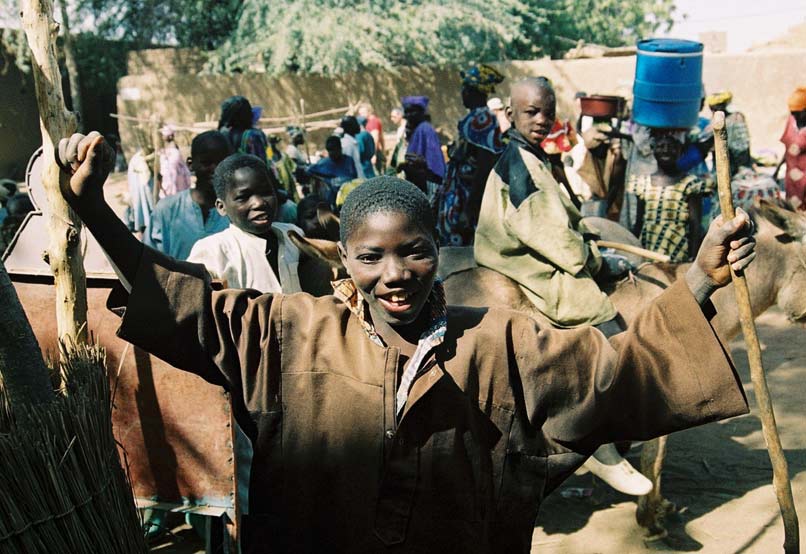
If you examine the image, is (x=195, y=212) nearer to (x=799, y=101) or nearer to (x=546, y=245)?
(x=546, y=245)

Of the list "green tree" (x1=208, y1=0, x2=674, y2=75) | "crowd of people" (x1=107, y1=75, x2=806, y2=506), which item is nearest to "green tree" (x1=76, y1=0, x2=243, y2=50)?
"green tree" (x1=208, y1=0, x2=674, y2=75)

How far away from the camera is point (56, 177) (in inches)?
118

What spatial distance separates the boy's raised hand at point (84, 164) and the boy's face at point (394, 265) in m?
0.62

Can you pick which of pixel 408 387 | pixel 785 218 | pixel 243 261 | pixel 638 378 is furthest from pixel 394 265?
pixel 785 218

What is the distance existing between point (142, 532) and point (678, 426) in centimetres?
176

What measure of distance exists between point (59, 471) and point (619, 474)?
2828 mm

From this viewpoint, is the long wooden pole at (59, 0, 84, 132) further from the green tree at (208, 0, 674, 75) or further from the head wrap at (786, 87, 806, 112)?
the head wrap at (786, 87, 806, 112)

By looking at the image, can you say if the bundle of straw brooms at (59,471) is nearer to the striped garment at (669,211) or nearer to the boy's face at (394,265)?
the boy's face at (394,265)

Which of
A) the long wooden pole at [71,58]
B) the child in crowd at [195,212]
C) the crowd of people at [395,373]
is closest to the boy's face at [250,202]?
the child in crowd at [195,212]

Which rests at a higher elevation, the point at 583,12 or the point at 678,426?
the point at 583,12

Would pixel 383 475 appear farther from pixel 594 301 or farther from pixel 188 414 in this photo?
pixel 594 301

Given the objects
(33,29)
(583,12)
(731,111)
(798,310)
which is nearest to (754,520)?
(798,310)

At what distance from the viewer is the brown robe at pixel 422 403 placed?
2010mm

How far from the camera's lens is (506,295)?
4.80 m
